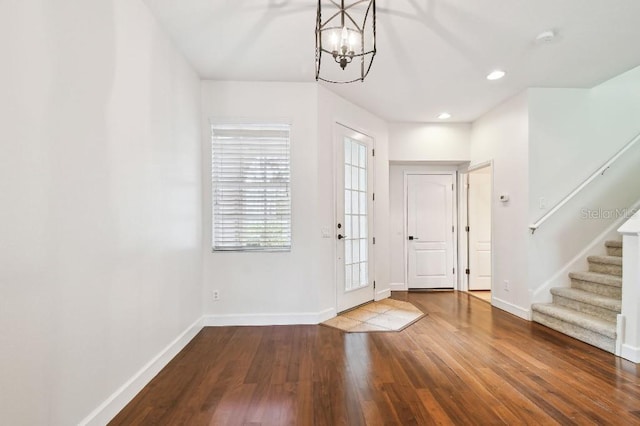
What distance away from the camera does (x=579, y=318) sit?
311 centimetres

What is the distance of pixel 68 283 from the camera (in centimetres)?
154

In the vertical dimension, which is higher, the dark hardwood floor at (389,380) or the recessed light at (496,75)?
the recessed light at (496,75)

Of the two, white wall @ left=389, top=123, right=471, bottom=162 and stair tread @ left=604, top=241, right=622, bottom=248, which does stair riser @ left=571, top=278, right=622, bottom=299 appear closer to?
stair tread @ left=604, top=241, right=622, bottom=248

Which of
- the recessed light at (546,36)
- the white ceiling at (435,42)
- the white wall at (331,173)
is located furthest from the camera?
the white wall at (331,173)

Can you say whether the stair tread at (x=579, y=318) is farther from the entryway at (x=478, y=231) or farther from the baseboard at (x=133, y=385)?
the baseboard at (x=133, y=385)

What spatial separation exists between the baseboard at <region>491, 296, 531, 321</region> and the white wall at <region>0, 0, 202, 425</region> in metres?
→ 3.92

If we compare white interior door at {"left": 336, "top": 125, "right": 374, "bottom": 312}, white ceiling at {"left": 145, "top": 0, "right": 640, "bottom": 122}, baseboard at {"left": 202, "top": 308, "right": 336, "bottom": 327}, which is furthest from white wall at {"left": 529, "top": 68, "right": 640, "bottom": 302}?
baseboard at {"left": 202, "top": 308, "right": 336, "bottom": 327}

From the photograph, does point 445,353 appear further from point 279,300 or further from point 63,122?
point 63,122

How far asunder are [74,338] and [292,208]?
2.30m

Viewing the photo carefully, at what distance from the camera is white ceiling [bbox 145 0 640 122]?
7.57ft

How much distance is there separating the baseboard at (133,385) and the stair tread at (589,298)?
4.11 m

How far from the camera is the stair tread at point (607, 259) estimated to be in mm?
3296

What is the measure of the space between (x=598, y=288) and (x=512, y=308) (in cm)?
91

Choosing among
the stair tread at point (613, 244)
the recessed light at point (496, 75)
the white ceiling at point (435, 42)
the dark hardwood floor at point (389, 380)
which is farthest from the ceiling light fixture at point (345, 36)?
the stair tread at point (613, 244)
